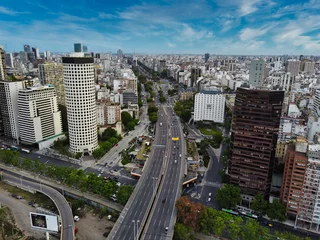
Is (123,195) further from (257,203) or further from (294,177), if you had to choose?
(294,177)

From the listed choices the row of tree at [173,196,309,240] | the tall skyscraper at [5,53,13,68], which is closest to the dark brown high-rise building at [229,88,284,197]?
the row of tree at [173,196,309,240]

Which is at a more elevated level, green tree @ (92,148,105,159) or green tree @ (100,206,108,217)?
green tree @ (92,148,105,159)

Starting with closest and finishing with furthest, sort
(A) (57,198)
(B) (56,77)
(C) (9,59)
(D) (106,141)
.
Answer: (A) (57,198) < (D) (106,141) < (B) (56,77) < (C) (9,59)

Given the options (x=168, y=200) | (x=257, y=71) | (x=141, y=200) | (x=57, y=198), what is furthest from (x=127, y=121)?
(x=257, y=71)

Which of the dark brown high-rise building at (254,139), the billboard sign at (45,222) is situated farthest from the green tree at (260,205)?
the billboard sign at (45,222)

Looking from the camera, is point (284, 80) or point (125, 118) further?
point (284, 80)

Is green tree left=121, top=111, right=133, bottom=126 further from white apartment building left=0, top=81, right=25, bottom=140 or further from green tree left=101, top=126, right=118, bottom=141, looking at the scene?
white apartment building left=0, top=81, right=25, bottom=140

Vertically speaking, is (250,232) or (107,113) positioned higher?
(107,113)
